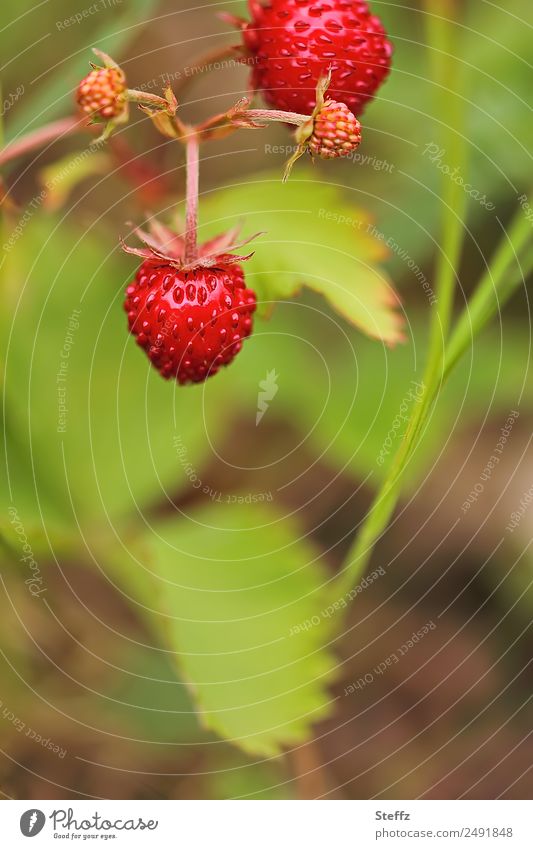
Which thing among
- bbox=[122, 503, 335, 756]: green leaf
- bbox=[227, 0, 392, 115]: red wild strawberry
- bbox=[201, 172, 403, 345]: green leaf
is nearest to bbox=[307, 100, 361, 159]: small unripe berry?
bbox=[227, 0, 392, 115]: red wild strawberry

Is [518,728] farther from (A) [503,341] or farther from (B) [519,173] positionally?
(B) [519,173]

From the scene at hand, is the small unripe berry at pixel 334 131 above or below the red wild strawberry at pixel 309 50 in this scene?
below

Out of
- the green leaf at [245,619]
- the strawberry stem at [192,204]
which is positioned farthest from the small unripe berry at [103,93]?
the green leaf at [245,619]

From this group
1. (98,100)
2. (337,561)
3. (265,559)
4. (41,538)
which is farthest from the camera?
(337,561)

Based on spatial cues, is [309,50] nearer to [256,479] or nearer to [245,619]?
[245,619]

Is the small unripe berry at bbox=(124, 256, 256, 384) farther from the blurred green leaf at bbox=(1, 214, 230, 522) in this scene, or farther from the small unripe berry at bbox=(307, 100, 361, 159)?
the blurred green leaf at bbox=(1, 214, 230, 522)

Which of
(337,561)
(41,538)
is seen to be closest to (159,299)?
(41,538)

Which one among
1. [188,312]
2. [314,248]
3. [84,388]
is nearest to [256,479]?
[84,388]

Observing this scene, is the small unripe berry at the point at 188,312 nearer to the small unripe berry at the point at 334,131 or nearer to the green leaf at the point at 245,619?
the small unripe berry at the point at 334,131
